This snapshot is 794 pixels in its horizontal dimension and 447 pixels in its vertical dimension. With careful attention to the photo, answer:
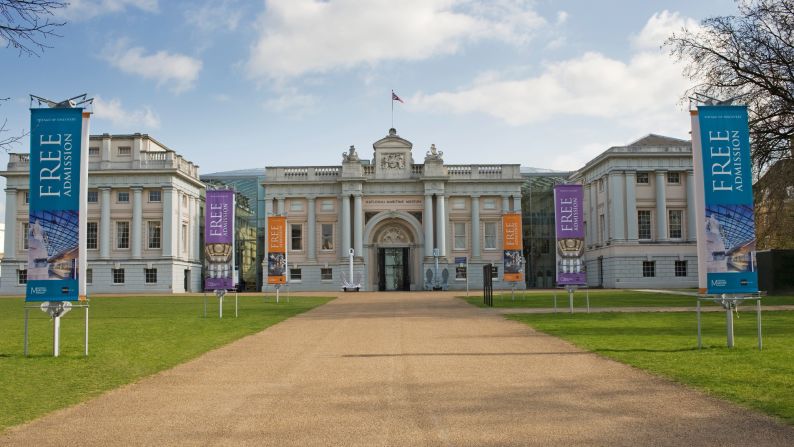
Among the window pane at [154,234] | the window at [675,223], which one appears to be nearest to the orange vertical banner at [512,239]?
the window at [675,223]

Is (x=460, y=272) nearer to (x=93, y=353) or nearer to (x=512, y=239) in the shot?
(x=512, y=239)

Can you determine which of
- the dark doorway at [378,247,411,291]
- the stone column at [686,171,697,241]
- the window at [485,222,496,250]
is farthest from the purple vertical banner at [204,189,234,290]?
the stone column at [686,171,697,241]

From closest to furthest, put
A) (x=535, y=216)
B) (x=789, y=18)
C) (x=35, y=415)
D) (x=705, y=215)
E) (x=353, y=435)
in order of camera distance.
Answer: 1. (x=353, y=435)
2. (x=35, y=415)
3. (x=705, y=215)
4. (x=789, y=18)
5. (x=535, y=216)

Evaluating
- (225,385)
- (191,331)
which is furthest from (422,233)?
(225,385)

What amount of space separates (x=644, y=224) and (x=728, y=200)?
167 ft

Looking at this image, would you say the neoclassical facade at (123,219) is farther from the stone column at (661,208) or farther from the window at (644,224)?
the stone column at (661,208)

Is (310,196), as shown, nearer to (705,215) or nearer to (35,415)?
(705,215)

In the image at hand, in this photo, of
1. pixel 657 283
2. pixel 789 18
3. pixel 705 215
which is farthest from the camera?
pixel 657 283

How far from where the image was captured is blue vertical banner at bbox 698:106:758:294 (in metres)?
14.3

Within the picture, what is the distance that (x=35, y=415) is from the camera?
8.19 m

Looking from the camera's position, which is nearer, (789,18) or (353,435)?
(353,435)

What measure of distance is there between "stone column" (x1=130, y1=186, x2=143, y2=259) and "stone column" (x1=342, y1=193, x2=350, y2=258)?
17.4 meters

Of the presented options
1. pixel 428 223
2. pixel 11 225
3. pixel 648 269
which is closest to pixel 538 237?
pixel 648 269

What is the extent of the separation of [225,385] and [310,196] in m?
55.4
